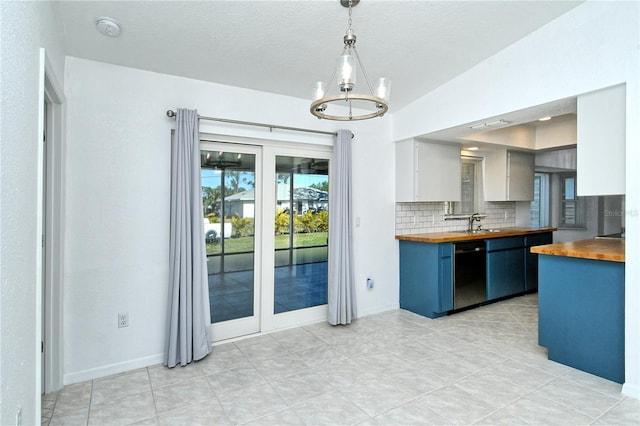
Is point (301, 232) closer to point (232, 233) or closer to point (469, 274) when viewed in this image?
point (232, 233)

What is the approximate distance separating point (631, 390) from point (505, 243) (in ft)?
8.26

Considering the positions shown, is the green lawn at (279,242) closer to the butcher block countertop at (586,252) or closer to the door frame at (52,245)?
the door frame at (52,245)

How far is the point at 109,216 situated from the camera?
2.87 metres

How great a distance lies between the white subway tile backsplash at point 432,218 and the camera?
4707 mm

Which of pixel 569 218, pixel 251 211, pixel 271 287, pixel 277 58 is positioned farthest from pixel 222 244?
pixel 569 218

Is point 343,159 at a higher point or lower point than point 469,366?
higher

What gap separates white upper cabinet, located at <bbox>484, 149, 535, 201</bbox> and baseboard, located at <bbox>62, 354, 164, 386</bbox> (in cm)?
514

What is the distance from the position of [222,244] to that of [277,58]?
183cm

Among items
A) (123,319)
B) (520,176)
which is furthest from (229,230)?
(520,176)

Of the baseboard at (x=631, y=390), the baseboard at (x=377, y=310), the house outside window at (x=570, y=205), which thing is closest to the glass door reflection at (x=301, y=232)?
the baseboard at (x=377, y=310)

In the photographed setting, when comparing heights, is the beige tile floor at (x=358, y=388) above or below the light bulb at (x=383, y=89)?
below

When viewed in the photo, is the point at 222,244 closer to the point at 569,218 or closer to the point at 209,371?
the point at 209,371

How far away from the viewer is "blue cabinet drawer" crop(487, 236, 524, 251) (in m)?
4.64

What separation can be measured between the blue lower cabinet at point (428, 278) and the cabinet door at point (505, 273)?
0.81 metres
